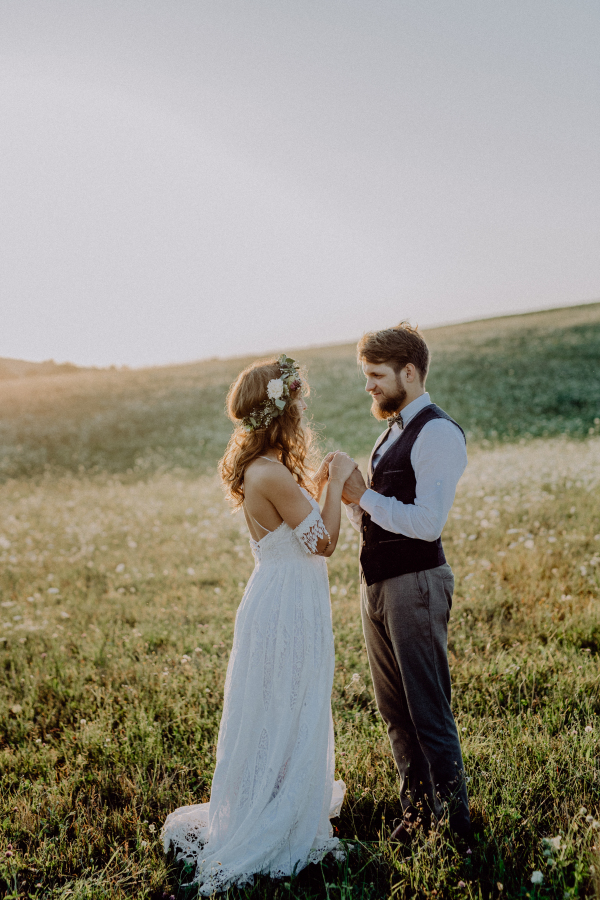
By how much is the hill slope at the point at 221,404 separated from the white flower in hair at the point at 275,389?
1295 cm

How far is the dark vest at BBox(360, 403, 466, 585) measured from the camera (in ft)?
11.5

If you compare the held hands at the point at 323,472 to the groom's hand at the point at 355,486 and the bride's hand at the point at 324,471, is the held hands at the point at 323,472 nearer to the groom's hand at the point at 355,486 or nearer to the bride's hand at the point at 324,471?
the bride's hand at the point at 324,471

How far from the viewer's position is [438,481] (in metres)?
3.33

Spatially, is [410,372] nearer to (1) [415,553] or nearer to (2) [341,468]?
(2) [341,468]

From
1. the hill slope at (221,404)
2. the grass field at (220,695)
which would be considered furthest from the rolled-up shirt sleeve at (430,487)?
the hill slope at (221,404)

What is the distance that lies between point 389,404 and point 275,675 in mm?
1851

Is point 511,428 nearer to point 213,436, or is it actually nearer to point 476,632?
point 213,436

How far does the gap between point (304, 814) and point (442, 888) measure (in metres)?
0.88

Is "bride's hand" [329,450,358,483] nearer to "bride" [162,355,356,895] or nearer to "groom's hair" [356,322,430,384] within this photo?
"bride" [162,355,356,895]

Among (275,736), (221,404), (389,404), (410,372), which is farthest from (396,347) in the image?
(221,404)

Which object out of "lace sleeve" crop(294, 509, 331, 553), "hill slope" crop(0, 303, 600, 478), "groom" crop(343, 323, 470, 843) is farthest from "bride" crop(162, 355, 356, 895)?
"hill slope" crop(0, 303, 600, 478)

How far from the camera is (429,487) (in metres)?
3.35

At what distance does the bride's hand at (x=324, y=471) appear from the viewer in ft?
12.5

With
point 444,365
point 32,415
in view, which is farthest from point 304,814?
point 444,365
